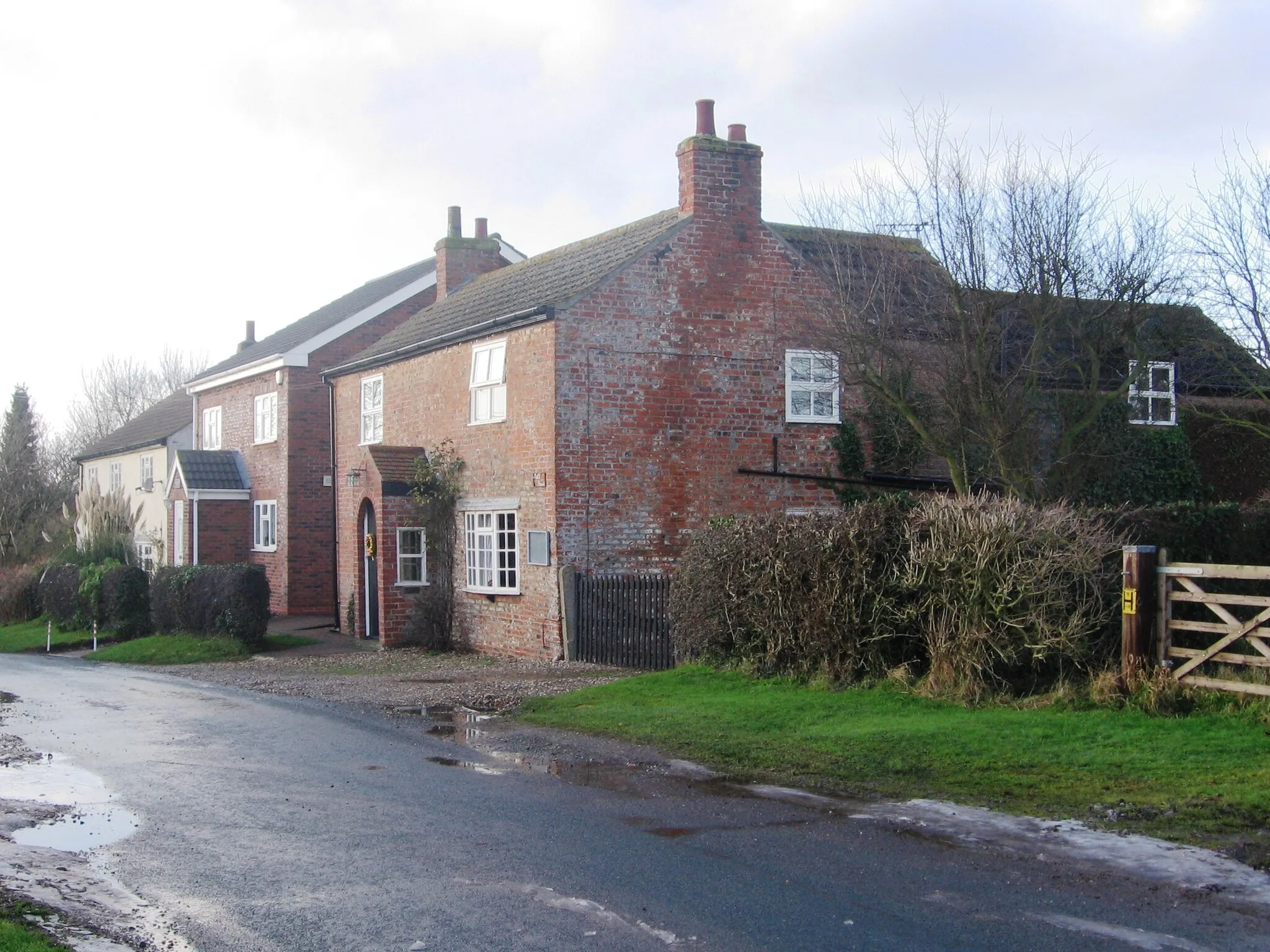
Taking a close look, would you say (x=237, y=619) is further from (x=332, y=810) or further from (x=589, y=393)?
(x=332, y=810)

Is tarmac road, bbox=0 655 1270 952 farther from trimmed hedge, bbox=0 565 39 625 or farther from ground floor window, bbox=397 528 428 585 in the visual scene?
trimmed hedge, bbox=0 565 39 625

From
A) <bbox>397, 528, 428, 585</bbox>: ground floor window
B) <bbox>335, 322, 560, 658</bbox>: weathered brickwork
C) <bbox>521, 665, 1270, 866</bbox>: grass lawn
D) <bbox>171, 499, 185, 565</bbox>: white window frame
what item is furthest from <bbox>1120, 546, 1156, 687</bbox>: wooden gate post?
<bbox>171, 499, 185, 565</bbox>: white window frame

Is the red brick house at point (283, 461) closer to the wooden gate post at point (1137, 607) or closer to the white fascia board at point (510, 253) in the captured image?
the white fascia board at point (510, 253)

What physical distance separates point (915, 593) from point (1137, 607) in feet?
7.91

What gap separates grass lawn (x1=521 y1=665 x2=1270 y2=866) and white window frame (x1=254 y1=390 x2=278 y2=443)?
2137 centimetres

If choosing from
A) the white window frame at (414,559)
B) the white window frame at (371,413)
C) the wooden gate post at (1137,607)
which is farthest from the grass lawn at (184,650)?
the wooden gate post at (1137,607)

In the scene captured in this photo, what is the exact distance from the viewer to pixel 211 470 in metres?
34.7

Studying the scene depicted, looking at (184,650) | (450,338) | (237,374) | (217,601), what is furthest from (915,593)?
(237,374)

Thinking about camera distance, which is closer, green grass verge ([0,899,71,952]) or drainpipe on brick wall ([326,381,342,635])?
green grass verge ([0,899,71,952])

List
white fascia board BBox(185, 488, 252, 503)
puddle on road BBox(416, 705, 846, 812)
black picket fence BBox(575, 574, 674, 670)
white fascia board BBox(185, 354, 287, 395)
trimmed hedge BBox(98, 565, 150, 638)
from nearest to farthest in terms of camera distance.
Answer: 1. puddle on road BBox(416, 705, 846, 812)
2. black picket fence BBox(575, 574, 674, 670)
3. trimmed hedge BBox(98, 565, 150, 638)
4. white fascia board BBox(185, 354, 287, 395)
5. white fascia board BBox(185, 488, 252, 503)

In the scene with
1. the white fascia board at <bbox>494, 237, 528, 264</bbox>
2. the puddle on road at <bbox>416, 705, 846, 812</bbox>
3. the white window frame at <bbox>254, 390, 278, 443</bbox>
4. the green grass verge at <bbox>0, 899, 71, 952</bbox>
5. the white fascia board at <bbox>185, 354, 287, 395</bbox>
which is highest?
the white fascia board at <bbox>494, 237, 528, 264</bbox>

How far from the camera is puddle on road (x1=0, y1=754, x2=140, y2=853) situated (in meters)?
8.66

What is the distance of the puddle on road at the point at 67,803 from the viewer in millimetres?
8656

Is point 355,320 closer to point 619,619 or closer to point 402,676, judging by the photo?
point 402,676
